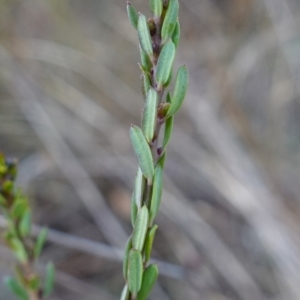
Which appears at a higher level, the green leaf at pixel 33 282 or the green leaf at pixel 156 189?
the green leaf at pixel 156 189

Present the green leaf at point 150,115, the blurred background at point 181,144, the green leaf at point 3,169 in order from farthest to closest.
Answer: the blurred background at point 181,144 → the green leaf at point 3,169 → the green leaf at point 150,115

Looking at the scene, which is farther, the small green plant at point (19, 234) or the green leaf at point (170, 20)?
the small green plant at point (19, 234)

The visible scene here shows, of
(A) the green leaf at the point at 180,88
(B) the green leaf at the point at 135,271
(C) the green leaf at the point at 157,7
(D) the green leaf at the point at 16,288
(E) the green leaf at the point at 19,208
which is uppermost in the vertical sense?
(C) the green leaf at the point at 157,7

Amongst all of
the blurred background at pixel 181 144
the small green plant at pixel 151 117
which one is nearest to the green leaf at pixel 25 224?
the small green plant at pixel 151 117

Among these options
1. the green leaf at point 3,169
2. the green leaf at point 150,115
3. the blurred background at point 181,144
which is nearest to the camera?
the green leaf at point 150,115

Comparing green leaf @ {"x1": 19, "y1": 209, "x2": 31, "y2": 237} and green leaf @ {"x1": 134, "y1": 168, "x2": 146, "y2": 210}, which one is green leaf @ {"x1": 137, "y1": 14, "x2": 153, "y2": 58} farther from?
green leaf @ {"x1": 19, "y1": 209, "x2": 31, "y2": 237}

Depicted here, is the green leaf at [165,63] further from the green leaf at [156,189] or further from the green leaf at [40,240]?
the green leaf at [40,240]

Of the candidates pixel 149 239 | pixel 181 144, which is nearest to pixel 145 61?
pixel 149 239

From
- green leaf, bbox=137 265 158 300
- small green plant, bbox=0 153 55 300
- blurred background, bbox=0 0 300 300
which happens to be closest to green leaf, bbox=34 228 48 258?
small green plant, bbox=0 153 55 300
